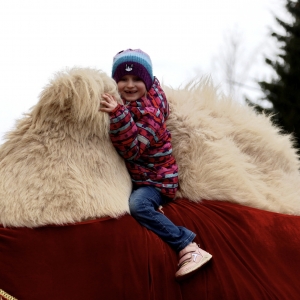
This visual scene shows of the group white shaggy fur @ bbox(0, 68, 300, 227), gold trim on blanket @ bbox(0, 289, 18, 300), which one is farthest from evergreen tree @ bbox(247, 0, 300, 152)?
gold trim on blanket @ bbox(0, 289, 18, 300)

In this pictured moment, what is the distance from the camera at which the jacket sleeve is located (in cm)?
168

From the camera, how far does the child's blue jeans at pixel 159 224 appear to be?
1.67m

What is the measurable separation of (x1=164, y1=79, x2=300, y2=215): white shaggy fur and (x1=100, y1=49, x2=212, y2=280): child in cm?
9

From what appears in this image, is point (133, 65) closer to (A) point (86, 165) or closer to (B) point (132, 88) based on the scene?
(B) point (132, 88)

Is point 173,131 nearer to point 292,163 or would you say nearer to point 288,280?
point 292,163

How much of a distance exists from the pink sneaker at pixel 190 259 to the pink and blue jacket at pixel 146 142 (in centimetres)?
29

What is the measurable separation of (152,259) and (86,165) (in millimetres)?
424

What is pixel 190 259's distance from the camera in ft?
5.34

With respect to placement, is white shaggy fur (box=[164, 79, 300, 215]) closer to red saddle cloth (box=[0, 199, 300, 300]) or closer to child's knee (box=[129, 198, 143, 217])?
red saddle cloth (box=[0, 199, 300, 300])

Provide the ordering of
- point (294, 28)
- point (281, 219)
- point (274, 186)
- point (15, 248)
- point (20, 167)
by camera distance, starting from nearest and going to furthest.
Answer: point (15, 248) → point (20, 167) → point (281, 219) → point (274, 186) → point (294, 28)

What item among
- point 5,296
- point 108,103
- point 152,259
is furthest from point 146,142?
point 5,296

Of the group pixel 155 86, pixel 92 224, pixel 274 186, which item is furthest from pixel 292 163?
pixel 92 224

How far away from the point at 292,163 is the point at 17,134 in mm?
1360

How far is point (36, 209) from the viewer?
154cm
